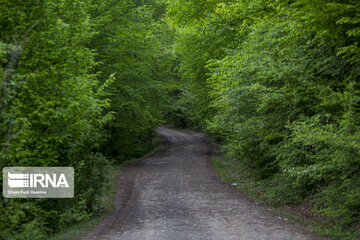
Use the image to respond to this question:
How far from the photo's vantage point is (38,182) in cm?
774

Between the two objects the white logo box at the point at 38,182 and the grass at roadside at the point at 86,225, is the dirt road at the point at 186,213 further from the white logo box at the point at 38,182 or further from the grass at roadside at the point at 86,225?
the white logo box at the point at 38,182

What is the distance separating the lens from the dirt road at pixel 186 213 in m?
8.31

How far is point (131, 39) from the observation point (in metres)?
20.0

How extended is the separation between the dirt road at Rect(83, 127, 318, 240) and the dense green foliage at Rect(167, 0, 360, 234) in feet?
4.34

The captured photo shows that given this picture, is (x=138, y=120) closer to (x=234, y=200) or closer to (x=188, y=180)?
(x=188, y=180)

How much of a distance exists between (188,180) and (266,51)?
7854 millimetres

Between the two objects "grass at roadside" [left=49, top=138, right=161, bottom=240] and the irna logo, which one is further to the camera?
"grass at roadside" [left=49, top=138, right=161, bottom=240]

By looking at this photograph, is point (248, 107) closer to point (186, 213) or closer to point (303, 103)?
point (303, 103)

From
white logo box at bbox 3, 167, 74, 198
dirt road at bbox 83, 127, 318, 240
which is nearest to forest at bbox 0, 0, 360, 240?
white logo box at bbox 3, 167, 74, 198

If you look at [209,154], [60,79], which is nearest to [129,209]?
[60,79]

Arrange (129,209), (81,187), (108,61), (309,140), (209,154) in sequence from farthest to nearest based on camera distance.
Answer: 1. (209,154)
2. (108,61)
3. (129,209)
4. (81,187)
5. (309,140)

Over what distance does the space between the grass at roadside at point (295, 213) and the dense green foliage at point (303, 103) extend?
0.25 m

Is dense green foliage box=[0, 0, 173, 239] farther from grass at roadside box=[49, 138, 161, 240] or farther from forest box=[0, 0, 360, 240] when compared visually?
grass at roadside box=[49, 138, 161, 240]

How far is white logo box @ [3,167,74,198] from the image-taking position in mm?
6844
